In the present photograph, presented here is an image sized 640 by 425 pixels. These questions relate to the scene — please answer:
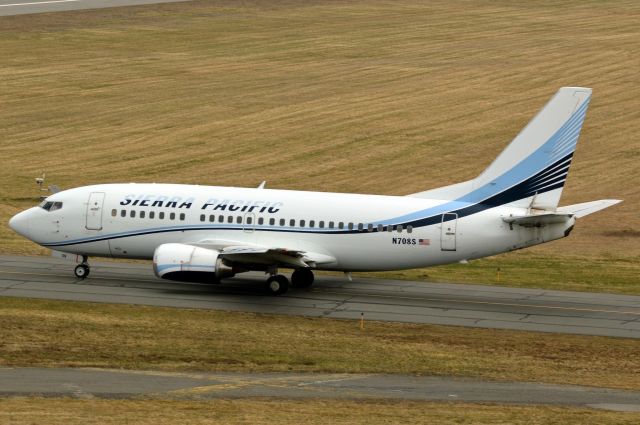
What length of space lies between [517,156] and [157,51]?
249ft

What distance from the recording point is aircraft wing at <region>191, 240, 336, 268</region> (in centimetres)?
5212

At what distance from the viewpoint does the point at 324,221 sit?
54312 millimetres

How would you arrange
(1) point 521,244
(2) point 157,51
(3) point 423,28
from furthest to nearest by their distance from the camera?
(3) point 423,28 < (2) point 157,51 < (1) point 521,244

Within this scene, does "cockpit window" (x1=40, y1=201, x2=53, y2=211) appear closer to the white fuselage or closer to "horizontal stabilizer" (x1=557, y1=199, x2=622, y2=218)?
the white fuselage

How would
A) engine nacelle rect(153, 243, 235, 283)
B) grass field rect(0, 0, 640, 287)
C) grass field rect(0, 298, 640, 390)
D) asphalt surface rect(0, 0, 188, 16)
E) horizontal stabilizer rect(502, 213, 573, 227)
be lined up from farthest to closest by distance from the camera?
asphalt surface rect(0, 0, 188, 16)
grass field rect(0, 0, 640, 287)
engine nacelle rect(153, 243, 235, 283)
horizontal stabilizer rect(502, 213, 573, 227)
grass field rect(0, 298, 640, 390)

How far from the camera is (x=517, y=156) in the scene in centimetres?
5256

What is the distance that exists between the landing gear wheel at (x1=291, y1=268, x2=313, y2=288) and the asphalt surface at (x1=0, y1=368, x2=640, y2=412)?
1472 cm

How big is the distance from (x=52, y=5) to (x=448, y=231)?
103 meters

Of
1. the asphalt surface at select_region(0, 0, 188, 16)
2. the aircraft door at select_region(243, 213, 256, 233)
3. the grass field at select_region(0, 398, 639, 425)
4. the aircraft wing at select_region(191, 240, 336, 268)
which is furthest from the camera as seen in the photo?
the asphalt surface at select_region(0, 0, 188, 16)

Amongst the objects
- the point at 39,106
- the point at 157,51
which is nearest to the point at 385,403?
the point at 39,106

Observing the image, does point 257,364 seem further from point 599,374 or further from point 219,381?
point 599,374

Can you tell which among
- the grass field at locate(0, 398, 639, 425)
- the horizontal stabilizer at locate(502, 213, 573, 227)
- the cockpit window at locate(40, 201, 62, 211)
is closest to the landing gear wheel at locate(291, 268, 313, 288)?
the horizontal stabilizer at locate(502, 213, 573, 227)

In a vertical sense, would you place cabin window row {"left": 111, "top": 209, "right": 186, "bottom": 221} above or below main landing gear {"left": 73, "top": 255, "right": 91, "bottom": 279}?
above

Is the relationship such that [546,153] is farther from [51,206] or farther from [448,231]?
[51,206]
